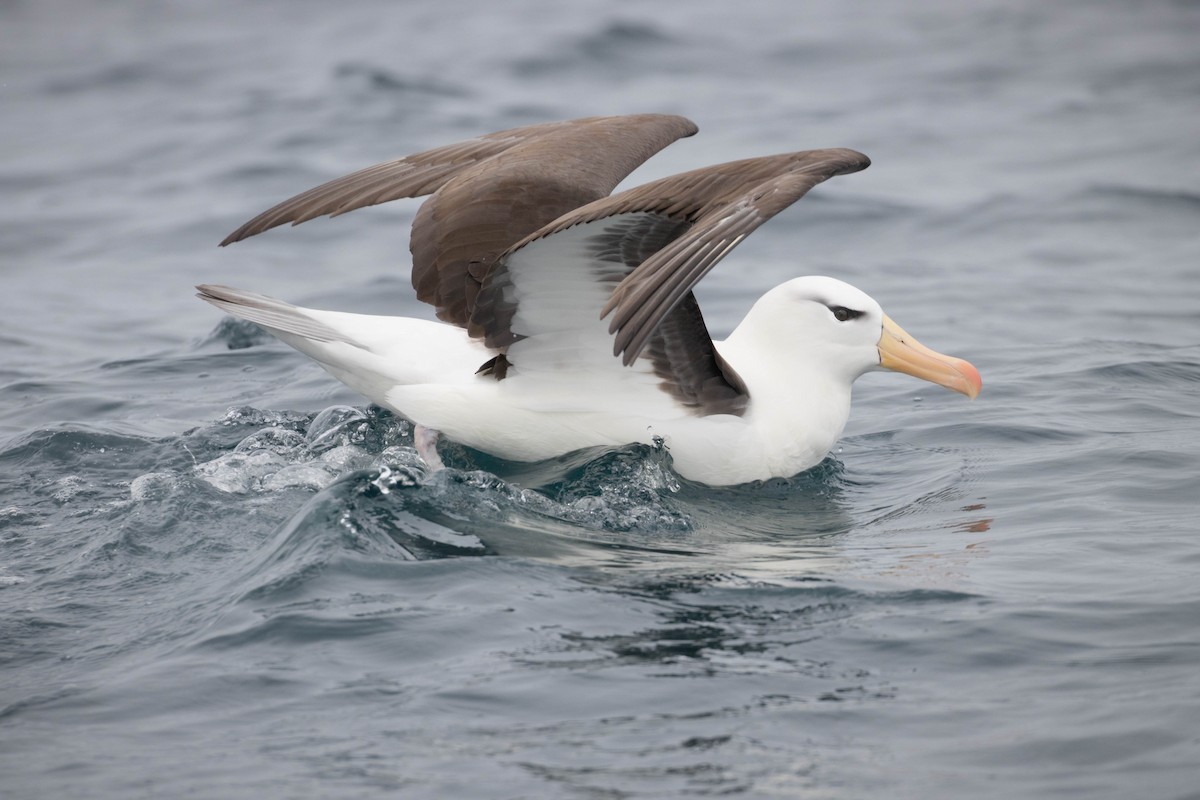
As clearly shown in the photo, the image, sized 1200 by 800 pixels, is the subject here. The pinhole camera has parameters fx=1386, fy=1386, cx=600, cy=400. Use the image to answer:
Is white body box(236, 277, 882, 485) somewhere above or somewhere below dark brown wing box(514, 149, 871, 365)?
below

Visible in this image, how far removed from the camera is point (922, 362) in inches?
264

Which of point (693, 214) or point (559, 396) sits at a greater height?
point (693, 214)

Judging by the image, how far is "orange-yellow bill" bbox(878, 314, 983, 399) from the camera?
669 cm

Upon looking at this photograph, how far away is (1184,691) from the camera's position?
169 inches

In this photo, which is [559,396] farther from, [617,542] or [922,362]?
[922,362]

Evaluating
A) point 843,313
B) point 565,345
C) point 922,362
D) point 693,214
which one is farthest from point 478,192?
point 922,362

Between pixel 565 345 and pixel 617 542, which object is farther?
pixel 565 345

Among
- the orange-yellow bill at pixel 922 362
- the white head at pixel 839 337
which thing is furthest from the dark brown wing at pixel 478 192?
the orange-yellow bill at pixel 922 362

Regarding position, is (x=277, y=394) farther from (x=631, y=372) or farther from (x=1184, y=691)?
(x=1184, y=691)

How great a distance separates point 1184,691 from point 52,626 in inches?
149

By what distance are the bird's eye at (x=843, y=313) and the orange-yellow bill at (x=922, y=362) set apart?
151 millimetres

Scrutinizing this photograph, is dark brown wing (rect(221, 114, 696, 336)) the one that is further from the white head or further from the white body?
the white head

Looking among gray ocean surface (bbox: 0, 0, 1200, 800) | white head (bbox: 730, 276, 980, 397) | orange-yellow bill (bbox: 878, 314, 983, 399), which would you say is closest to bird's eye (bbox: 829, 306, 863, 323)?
white head (bbox: 730, 276, 980, 397)

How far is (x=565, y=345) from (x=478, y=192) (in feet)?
2.99
